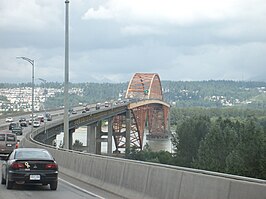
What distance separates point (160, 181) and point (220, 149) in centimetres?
6530

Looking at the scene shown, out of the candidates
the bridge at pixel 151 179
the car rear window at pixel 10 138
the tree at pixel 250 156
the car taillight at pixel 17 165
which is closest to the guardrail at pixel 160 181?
the bridge at pixel 151 179

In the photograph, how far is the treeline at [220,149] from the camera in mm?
62844

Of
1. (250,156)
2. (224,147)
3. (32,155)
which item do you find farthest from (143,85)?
(32,155)

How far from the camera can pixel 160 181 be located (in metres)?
14.7

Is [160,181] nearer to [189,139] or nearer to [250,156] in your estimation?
[250,156]

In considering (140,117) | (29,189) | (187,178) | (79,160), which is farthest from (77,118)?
(187,178)

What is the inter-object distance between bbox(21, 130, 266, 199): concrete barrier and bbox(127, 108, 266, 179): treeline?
35.7 metres

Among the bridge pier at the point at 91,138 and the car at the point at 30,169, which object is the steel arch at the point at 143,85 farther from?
the car at the point at 30,169

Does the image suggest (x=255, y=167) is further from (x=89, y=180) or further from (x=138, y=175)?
(x=138, y=175)

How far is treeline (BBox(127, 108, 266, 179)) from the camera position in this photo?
6284 cm

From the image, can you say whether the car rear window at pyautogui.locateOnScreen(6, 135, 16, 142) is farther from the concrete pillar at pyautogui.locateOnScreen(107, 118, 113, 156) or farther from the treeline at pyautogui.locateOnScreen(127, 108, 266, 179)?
the concrete pillar at pyautogui.locateOnScreen(107, 118, 113, 156)

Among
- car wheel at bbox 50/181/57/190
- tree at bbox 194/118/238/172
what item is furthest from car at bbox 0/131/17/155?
tree at bbox 194/118/238/172

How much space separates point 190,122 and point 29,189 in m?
74.2

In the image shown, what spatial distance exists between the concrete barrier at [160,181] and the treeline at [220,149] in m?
35.7
